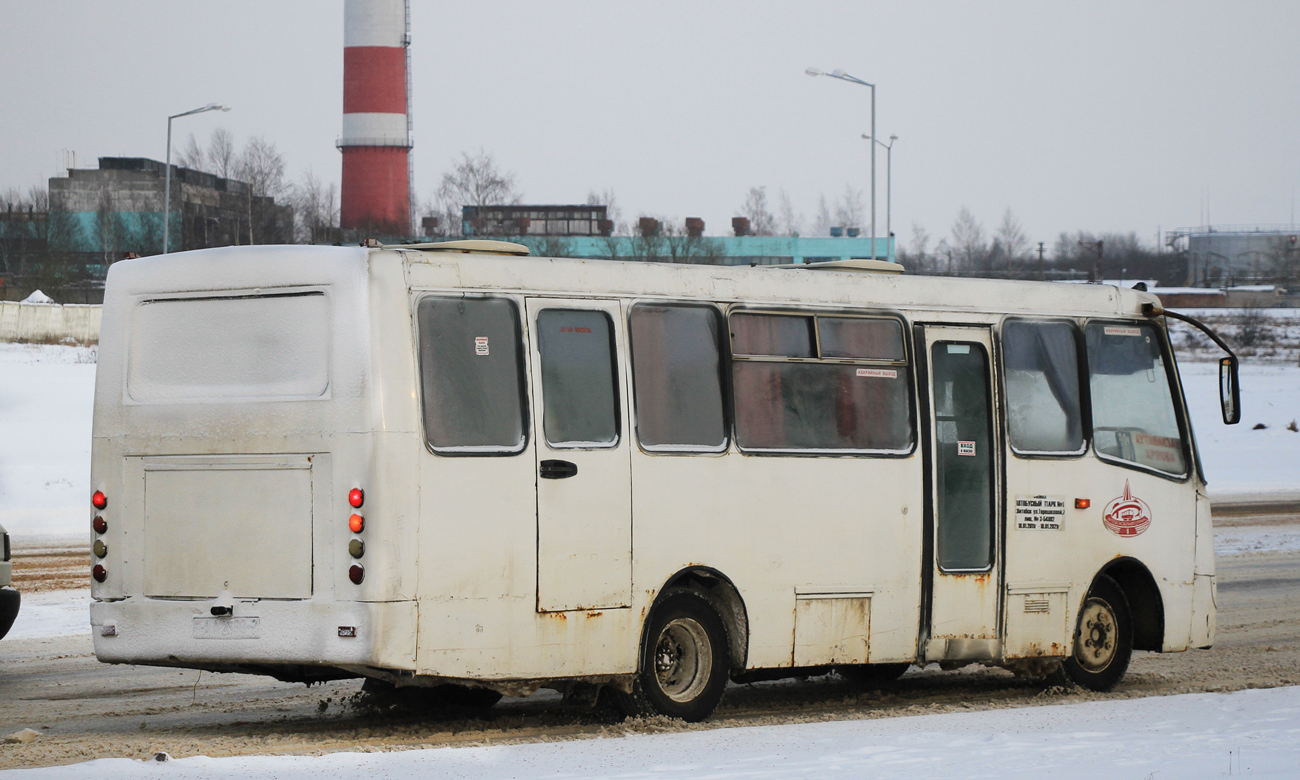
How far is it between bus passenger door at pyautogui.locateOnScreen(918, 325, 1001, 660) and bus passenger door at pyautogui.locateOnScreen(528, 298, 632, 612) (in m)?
2.45

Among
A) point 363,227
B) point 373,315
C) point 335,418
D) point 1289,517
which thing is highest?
point 363,227

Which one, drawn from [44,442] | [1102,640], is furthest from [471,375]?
[44,442]

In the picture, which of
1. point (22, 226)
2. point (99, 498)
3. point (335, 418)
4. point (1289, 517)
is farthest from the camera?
point (22, 226)

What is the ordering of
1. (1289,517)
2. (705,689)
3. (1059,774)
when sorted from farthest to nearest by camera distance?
(1289,517) < (705,689) < (1059,774)

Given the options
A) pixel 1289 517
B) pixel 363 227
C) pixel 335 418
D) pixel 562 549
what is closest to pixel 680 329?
pixel 562 549

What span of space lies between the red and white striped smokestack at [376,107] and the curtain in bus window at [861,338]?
2816 inches

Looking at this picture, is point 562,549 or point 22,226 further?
point 22,226

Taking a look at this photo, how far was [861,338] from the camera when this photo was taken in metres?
10.1

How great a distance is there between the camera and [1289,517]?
943 inches

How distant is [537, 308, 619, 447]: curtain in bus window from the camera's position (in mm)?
8633

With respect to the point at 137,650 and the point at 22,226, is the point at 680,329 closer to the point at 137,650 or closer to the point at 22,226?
the point at 137,650

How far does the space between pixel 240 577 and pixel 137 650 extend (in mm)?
778

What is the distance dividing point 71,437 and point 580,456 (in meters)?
23.4

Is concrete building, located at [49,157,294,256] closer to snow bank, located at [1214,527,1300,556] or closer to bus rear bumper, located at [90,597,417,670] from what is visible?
snow bank, located at [1214,527,1300,556]
